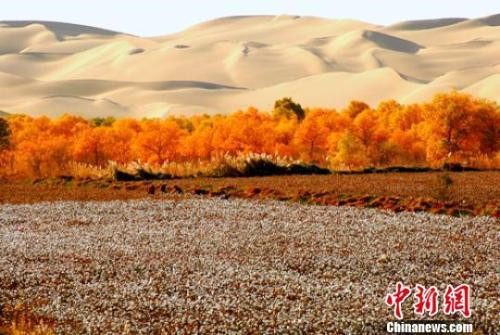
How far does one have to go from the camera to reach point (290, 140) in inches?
2601

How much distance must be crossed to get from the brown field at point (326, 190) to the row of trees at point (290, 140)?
21.3 metres

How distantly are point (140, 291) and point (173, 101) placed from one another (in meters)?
179

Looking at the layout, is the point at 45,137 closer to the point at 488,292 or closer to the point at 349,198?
the point at 349,198

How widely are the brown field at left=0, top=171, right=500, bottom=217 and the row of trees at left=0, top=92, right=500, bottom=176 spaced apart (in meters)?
21.3

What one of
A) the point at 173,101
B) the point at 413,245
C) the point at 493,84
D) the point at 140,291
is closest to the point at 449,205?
the point at 413,245

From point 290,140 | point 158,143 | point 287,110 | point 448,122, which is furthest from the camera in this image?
point 287,110

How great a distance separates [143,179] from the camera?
33.6m

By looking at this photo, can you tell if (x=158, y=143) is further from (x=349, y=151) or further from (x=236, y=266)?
(x=236, y=266)
